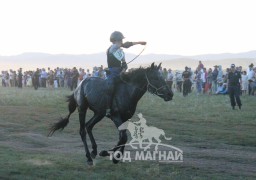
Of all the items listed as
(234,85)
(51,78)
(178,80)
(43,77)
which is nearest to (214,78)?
(178,80)

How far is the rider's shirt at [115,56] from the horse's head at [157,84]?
71 cm

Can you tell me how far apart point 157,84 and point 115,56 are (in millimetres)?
1192

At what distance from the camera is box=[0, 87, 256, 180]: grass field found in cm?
1004

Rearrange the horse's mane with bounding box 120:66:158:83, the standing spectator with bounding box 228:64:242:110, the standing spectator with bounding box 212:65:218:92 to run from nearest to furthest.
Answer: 1. the horse's mane with bounding box 120:66:158:83
2. the standing spectator with bounding box 228:64:242:110
3. the standing spectator with bounding box 212:65:218:92

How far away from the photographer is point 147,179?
373 inches

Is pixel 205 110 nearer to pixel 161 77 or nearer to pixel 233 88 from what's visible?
pixel 233 88

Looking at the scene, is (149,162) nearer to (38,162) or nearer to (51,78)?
(38,162)

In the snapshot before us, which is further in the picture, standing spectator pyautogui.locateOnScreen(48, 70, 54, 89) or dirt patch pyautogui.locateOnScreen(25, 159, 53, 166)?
standing spectator pyautogui.locateOnScreen(48, 70, 54, 89)

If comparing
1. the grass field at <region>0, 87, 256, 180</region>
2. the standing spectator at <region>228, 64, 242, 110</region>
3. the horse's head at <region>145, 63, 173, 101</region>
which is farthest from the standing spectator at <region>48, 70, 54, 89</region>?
the horse's head at <region>145, 63, 173, 101</region>

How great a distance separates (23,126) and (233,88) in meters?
10.7

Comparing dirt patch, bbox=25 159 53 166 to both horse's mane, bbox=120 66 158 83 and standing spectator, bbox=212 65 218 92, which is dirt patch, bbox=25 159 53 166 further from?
standing spectator, bbox=212 65 218 92

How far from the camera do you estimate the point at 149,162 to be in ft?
36.7

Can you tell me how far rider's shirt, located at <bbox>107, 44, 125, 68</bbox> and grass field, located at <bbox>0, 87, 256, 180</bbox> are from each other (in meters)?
2.30

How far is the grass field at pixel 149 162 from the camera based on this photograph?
10.0m
